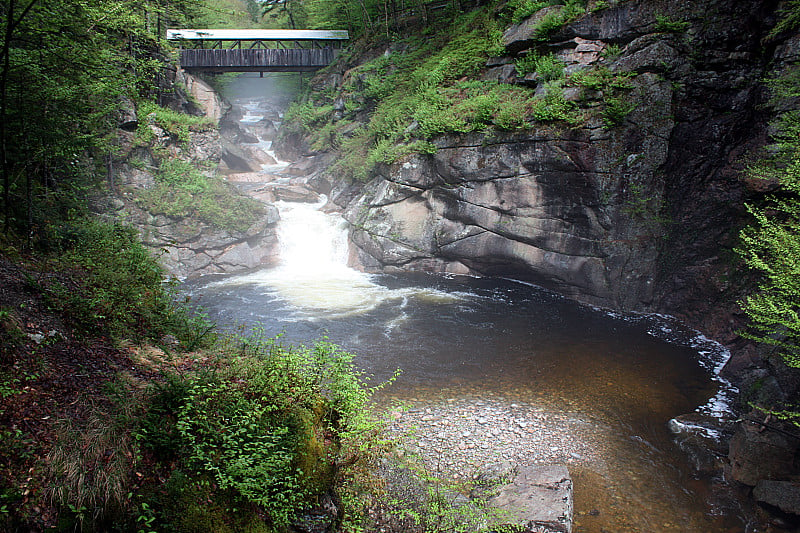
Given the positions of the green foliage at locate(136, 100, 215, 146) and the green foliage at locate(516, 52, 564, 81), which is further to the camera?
the green foliage at locate(136, 100, 215, 146)

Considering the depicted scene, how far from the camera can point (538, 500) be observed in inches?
243

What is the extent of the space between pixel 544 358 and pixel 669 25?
1116 centimetres

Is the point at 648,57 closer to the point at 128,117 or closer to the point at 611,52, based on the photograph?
the point at 611,52

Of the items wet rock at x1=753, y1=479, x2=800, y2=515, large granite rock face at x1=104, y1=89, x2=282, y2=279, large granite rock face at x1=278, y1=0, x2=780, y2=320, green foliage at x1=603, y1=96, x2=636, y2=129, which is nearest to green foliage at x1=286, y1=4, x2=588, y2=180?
large granite rock face at x1=278, y1=0, x2=780, y2=320

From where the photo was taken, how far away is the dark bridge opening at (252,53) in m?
26.9

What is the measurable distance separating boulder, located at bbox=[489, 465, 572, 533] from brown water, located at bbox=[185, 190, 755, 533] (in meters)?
0.50

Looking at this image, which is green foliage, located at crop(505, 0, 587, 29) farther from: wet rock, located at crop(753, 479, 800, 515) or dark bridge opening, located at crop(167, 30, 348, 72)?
dark bridge opening, located at crop(167, 30, 348, 72)

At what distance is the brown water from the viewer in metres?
7.03

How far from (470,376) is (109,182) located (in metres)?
16.3

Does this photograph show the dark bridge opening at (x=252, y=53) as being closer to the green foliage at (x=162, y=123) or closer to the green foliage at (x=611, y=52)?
the green foliage at (x=162, y=123)

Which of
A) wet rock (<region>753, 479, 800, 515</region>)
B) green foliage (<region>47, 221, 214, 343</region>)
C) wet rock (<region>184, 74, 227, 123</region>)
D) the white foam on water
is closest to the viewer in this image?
green foliage (<region>47, 221, 214, 343</region>)

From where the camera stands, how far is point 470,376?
10.4m

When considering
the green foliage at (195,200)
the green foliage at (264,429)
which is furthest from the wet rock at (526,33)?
the green foliage at (264,429)

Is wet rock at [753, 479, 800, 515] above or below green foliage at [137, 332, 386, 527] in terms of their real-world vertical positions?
below
